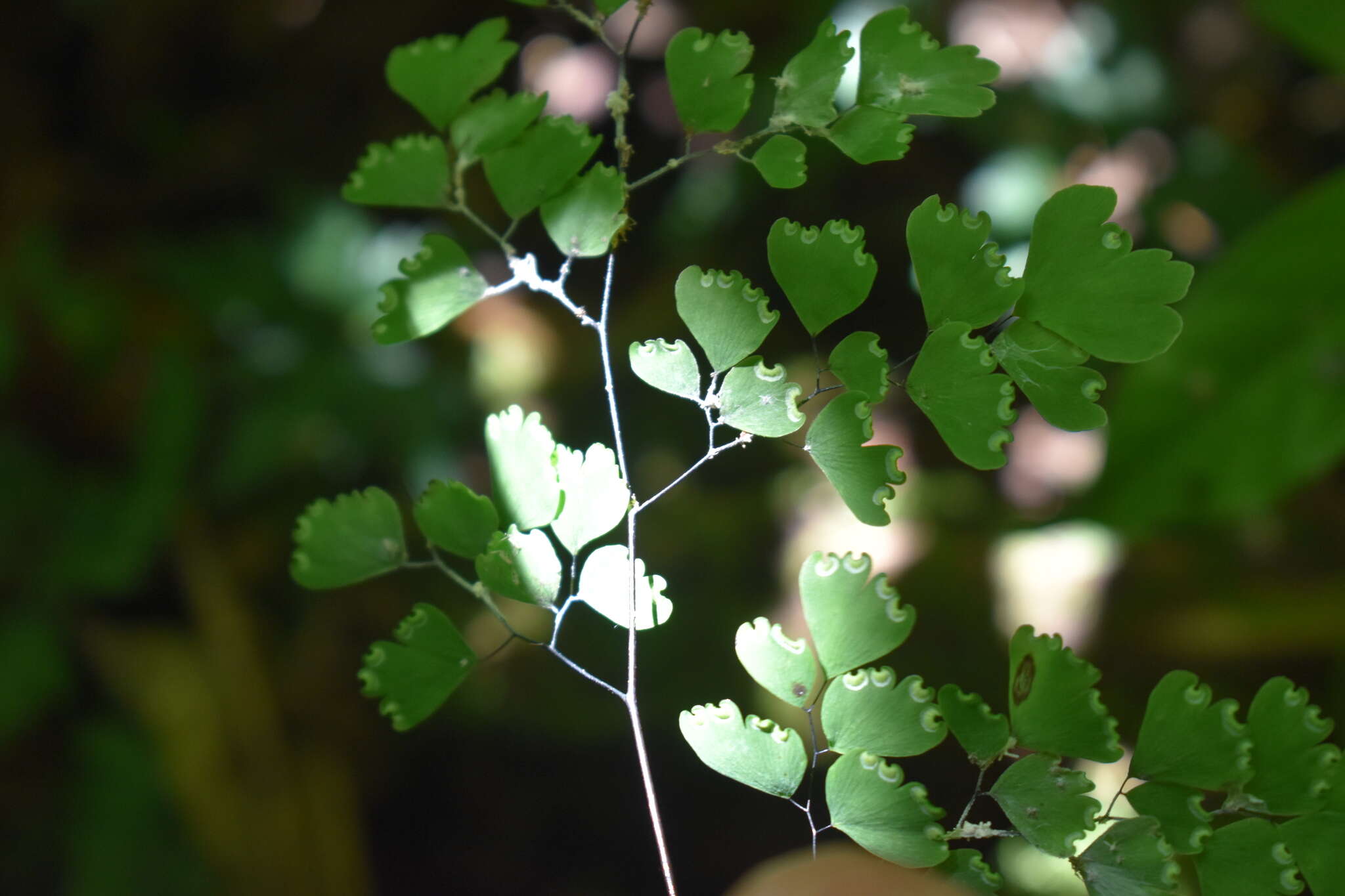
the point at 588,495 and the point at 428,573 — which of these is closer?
the point at 588,495

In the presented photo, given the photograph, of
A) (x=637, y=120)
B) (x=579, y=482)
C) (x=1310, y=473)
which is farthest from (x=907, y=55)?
(x=637, y=120)

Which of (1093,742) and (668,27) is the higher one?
(1093,742)

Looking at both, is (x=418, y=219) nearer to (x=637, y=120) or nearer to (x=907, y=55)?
(x=637, y=120)

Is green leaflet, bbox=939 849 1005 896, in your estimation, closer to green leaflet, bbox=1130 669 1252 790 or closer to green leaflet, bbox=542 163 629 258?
green leaflet, bbox=1130 669 1252 790

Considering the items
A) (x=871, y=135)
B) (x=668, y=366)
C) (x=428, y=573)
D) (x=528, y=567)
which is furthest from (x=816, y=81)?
(x=428, y=573)

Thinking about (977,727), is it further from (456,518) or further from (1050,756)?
(456,518)

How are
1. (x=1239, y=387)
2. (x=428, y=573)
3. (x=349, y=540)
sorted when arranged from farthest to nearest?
(x=428, y=573), (x=1239, y=387), (x=349, y=540)

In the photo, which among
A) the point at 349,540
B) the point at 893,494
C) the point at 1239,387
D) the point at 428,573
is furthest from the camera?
the point at 428,573

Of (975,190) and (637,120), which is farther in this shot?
(637,120)
